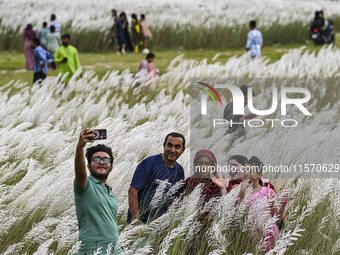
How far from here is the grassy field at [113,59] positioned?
15.1 meters

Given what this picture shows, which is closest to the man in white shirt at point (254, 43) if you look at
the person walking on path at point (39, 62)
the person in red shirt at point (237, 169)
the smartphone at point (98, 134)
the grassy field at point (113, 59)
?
the grassy field at point (113, 59)

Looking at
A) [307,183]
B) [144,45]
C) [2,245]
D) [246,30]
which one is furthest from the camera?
[246,30]

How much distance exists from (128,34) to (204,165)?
14607 millimetres

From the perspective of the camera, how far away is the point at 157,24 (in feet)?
64.4

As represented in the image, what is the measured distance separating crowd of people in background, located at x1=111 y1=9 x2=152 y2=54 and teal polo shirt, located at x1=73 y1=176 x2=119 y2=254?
14.7 meters

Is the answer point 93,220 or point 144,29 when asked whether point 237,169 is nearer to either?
point 93,220

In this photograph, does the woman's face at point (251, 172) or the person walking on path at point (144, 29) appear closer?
the woman's face at point (251, 172)

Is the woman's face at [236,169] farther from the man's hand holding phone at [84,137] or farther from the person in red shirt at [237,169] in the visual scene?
the man's hand holding phone at [84,137]

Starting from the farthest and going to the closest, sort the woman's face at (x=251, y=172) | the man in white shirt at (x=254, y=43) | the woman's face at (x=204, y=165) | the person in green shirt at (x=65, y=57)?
the man in white shirt at (x=254, y=43) → the person in green shirt at (x=65, y=57) → the woman's face at (x=204, y=165) → the woman's face at (x=251, y=172)

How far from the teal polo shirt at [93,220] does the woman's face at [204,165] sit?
84cm

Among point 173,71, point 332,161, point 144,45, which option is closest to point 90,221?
point 332,161

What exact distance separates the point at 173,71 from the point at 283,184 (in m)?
6.81

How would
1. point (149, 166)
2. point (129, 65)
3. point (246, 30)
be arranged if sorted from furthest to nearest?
point (246, 30) → point (129, 65) → point (149, 166)

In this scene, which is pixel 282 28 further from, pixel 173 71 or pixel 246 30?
pixel 173 71
